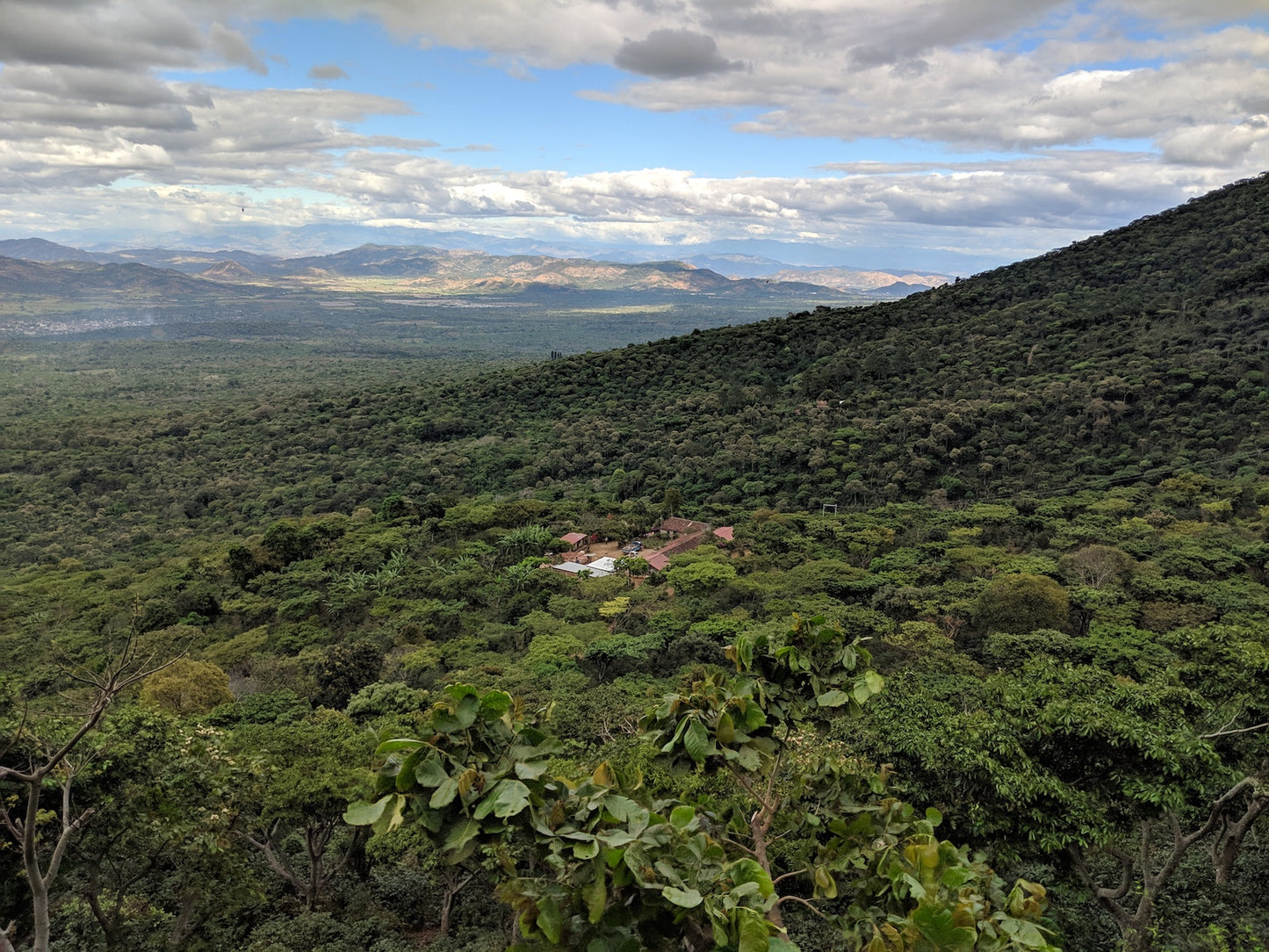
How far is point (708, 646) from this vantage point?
17688 millimetres

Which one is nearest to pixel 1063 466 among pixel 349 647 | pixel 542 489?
pixel 542 489

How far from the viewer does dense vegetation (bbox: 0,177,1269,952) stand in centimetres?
298

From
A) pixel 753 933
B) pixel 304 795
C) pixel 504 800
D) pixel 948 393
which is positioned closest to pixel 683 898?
pixel 753 933

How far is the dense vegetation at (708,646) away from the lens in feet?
9.77

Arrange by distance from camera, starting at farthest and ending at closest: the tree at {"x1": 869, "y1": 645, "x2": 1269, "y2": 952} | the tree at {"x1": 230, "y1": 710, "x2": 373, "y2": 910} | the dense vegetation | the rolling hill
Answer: the rolling hill → the tree at {"x1": 230, "y1": 710, "x2": 373, "y2": 910} → the tree at {"x1": 869, "y1": 645, "x2": 1269, "y2": 952} → the dense vegetation

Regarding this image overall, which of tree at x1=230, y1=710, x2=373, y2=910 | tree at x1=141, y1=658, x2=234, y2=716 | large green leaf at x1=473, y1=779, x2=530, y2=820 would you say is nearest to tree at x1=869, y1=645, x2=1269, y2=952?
large green leaf at x1=473, y1=779, x2=530, y2=820

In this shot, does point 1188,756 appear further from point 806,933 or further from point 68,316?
point 68,316

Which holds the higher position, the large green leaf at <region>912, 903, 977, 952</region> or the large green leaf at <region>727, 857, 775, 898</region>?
the large green leaf at <region>727, 857, 775, 898</region>

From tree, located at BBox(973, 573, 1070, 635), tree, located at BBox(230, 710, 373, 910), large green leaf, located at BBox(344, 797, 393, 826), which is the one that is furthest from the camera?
tree, located at BBox(973, 573, 1070, 635)

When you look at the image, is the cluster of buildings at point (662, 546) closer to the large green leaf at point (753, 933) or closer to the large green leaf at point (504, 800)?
the large green leaf at point (504, 800)

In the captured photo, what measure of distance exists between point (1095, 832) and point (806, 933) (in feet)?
9.89

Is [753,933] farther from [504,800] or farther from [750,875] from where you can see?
[504,800]

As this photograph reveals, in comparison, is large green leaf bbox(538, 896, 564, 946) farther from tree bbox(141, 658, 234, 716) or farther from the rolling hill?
the rolling hill

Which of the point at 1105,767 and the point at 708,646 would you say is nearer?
the point at 1105,767
